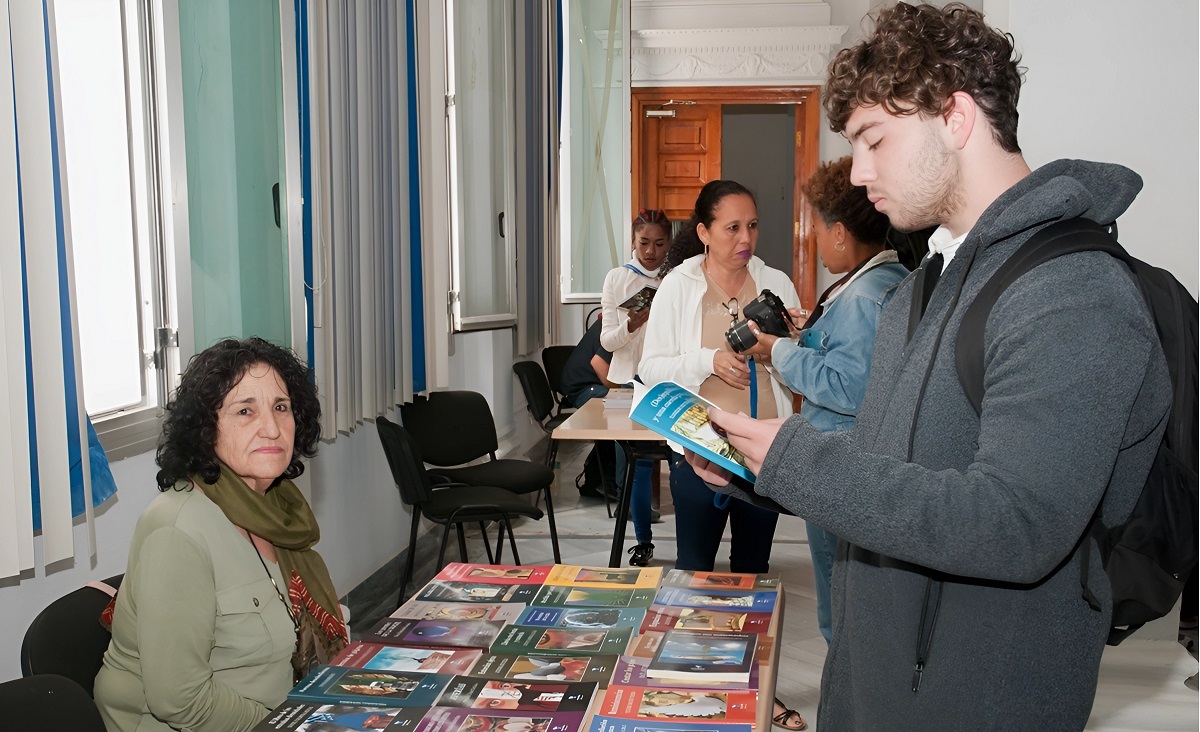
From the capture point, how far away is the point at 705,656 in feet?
5.56

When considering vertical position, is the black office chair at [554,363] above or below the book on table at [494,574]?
below

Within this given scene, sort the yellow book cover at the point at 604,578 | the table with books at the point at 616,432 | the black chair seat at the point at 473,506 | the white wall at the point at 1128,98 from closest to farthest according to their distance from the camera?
the yellow book cover at the point at 604,578 < the white wall at the point at 1128,98 < the table with books at the point at 616,432 < the black chair seat at the point at 473,506

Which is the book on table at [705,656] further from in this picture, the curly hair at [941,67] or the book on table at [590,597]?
the curly hair at [941,67]

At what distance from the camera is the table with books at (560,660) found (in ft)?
4.77

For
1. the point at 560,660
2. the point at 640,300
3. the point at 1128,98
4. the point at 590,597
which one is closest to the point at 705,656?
the point at 560,660

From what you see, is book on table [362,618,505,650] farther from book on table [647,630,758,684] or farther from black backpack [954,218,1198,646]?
black backpack [954,218,1198,646]

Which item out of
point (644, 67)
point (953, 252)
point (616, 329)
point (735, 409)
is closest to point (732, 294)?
point (735, 409)

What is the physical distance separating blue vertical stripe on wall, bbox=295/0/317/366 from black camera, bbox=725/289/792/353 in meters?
1.41

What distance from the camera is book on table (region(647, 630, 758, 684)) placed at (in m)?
1.61

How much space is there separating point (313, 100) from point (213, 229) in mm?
622

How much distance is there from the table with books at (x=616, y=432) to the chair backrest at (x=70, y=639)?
1.89 meters

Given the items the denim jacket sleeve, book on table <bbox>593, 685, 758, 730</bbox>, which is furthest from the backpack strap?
the denim jacket sleeve

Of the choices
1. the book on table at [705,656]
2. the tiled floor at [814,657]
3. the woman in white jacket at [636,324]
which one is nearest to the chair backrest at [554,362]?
the woman in white jacket at [636,324]

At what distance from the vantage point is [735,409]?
3338 millimetres
